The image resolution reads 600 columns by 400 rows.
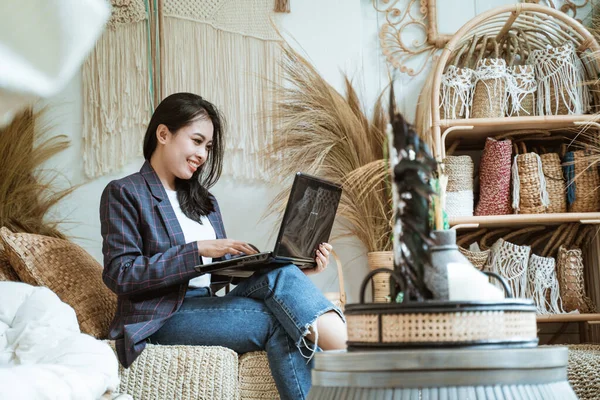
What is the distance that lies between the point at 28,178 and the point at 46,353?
1.42 m

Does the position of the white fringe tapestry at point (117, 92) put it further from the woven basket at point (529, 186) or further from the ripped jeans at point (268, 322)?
the woven basket at point (529, 186)

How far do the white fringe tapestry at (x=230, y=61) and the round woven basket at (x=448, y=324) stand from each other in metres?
2.22

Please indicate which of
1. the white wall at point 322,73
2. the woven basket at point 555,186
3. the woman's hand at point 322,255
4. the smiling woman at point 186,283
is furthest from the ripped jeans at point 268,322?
the woven basket at point 555,186

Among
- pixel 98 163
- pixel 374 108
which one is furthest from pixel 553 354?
pixel 98 163

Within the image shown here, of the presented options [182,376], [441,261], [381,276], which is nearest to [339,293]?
[381,276]

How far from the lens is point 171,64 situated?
320cm

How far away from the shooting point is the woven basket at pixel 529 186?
2830mm

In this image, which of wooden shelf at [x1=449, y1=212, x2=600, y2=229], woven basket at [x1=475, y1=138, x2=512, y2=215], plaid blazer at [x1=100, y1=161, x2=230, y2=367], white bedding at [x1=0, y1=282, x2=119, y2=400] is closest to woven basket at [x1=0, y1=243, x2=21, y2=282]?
white bedding at [x1=0, y1=282, x2=119, y2=400]

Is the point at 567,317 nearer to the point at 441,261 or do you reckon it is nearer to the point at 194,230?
the point at 194,230

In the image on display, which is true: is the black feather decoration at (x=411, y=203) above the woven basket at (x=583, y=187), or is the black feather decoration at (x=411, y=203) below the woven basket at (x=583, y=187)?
above

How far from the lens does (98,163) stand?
3197 mm

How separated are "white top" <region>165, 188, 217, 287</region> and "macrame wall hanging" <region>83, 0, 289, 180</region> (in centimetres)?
72

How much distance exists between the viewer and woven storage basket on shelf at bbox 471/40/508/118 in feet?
9.37

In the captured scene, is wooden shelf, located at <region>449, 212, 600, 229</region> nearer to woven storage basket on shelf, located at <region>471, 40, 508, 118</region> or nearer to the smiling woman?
woven storage basket on shelf, located at <region>471, 40, 508, 118</region>
